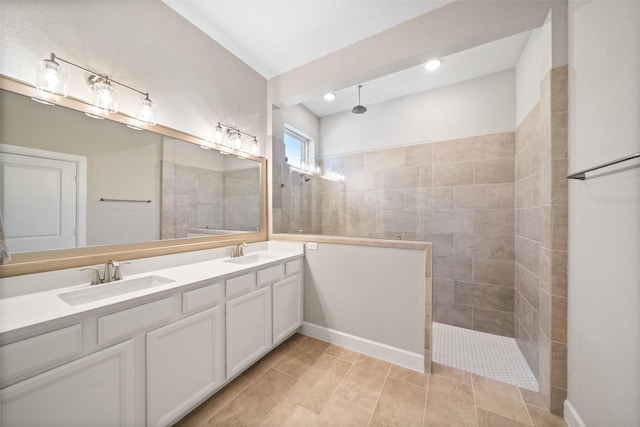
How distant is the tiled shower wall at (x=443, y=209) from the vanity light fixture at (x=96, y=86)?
4.31 feet

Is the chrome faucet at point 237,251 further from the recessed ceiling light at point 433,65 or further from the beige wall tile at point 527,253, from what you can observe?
the recessed ceiling light at point 433,65

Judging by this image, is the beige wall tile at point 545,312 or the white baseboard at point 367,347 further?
the white baseboard at point 367,347

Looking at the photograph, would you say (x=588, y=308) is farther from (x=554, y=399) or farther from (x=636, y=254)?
(x=554, y=399)

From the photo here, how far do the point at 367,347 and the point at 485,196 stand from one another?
2047mm

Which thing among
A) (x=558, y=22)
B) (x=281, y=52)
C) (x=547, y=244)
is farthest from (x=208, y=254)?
(x=558, y=22)

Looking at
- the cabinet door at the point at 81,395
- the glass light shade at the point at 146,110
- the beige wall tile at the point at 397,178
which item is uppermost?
the glass light shade at the point at 146,110

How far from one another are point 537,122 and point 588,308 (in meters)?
1.42

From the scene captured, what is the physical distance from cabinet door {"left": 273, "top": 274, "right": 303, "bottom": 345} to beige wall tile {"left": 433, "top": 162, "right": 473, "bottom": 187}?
2014 millimetres

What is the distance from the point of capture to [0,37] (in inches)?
44.0

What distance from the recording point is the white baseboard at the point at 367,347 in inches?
73.8

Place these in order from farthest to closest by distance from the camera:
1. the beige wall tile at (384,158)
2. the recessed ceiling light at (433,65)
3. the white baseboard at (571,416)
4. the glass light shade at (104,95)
A: the beige wall tile at (384,158), the recessed ceiling light at (433,65), the glass light shade at (104,95), the white baseboard at (571,416)

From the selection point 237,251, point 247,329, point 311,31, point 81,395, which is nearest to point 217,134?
point 237,251

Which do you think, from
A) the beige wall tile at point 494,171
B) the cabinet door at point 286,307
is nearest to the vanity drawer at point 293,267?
the cabinet door at point 286,307

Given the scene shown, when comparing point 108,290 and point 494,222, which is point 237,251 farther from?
point 494,222
